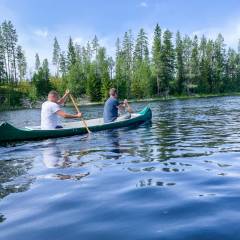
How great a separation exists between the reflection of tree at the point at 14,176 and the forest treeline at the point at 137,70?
79.2 meters

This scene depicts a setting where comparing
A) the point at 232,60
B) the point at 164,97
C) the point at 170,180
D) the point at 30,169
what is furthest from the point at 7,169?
the point at 232,60

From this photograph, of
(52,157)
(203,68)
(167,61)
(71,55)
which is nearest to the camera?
(52,157)

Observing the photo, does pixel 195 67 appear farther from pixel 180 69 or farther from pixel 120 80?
pixel 120 80

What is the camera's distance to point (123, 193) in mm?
7441

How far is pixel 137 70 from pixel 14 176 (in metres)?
95.8

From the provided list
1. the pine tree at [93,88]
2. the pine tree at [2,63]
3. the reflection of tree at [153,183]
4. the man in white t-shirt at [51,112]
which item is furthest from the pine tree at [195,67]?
the reflection of tree at [153,183]

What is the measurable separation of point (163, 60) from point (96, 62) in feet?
52.3

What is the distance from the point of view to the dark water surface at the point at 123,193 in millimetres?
5508

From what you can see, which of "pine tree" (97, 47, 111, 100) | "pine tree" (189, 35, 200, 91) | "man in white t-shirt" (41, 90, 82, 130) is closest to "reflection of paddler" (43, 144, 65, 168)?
"man in white t-shirt" (41, 90, 82, 130)

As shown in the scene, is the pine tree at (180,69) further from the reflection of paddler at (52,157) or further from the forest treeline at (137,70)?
the reflection of paddler at (52,157)

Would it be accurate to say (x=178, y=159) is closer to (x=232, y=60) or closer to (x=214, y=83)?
(x=214, y=83)

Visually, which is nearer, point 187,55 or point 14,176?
point 14,176

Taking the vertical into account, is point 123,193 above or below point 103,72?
below

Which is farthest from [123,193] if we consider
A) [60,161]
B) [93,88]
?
[93,88]
